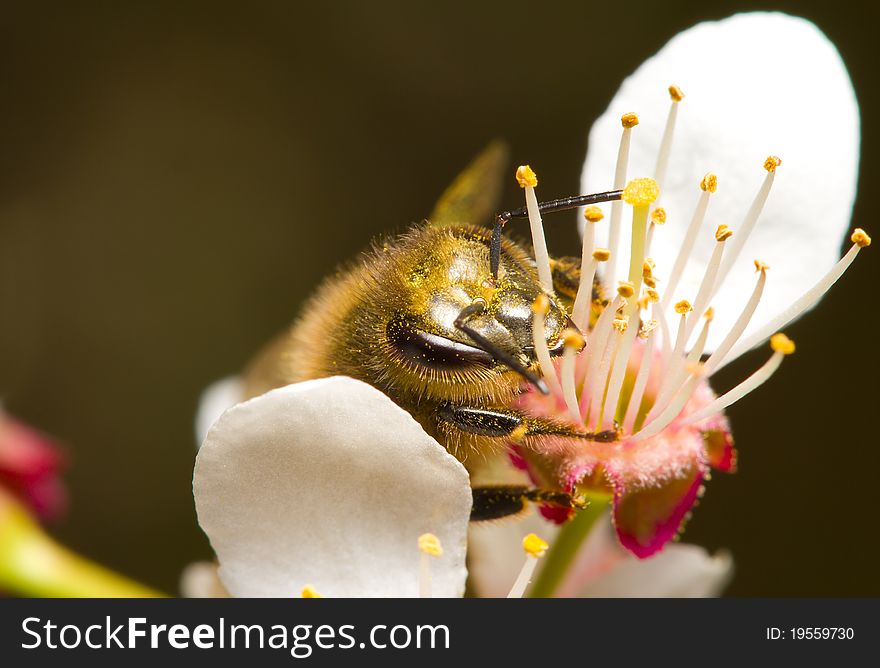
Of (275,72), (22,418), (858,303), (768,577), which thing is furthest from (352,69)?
(768,577)

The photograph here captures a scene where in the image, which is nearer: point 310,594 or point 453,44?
point 310,594

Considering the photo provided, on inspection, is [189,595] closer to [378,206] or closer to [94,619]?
[94,619]

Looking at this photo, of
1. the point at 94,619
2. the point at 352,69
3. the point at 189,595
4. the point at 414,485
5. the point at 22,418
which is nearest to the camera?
the point at 414,485

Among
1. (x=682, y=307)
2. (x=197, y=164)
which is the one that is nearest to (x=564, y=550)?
(x=682, y=307)

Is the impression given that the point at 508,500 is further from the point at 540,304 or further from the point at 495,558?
the point at 495,558

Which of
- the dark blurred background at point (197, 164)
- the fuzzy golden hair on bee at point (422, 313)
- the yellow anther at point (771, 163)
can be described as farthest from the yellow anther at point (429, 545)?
the dark blurred background at point (197, 164)

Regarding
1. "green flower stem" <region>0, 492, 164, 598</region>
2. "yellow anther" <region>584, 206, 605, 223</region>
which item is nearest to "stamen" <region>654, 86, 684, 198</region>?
"yellow anther" <region>584, 206, 605, 223</region>

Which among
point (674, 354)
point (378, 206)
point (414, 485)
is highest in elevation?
point (378, 206)
